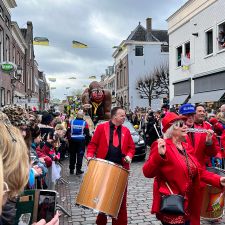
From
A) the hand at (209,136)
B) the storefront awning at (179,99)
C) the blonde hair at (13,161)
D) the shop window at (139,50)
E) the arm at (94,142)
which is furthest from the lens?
the shop window at (139,50)

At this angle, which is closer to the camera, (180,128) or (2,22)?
(180,128)

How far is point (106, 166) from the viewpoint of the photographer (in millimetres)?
3973

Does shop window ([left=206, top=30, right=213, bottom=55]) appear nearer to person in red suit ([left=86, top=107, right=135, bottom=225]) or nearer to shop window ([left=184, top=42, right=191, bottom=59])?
shop window ([left=184, top=42, right=191, bottom=59])

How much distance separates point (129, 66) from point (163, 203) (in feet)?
140

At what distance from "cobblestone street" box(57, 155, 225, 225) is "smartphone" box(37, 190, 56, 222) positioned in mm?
2679

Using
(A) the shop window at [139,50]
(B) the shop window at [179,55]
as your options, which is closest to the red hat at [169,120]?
(B) the shop window at [179,55]

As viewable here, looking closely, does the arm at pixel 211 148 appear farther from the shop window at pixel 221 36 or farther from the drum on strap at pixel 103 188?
the shop window at pixel 221 36

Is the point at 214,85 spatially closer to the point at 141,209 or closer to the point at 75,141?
the point at 75,141

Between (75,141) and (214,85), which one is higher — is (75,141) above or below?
below

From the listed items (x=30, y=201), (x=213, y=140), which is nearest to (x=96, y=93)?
(x=213, y=140)

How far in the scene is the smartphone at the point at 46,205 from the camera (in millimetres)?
2602

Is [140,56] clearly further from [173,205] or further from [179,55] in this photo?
[173,205]

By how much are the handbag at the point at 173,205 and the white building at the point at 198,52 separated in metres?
15.0

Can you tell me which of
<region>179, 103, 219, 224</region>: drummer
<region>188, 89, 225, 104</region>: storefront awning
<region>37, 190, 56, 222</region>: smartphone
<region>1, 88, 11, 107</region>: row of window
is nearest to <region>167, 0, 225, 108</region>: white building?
<region>188, 89, 225, 104</region>: storefront awning
